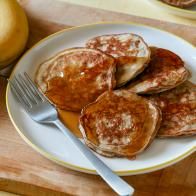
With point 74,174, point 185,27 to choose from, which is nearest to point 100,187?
point 74,174

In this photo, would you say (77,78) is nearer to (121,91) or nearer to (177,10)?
(121,91)

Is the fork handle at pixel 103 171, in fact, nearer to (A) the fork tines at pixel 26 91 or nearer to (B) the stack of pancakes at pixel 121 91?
(B) the stack of pancakes at pixel 121 91

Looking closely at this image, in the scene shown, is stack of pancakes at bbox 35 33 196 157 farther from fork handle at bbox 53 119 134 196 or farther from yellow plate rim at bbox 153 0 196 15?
yellow plate rim at bbox 153 0 196 15

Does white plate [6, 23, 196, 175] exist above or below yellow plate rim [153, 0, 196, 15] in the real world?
below

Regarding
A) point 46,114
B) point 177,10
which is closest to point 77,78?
point 46,114

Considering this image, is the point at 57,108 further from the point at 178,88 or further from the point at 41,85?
the point at 178,88

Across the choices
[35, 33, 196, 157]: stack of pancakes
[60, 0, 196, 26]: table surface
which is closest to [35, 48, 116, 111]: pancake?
[35, 33, 196, 157]: stack of pancakes
